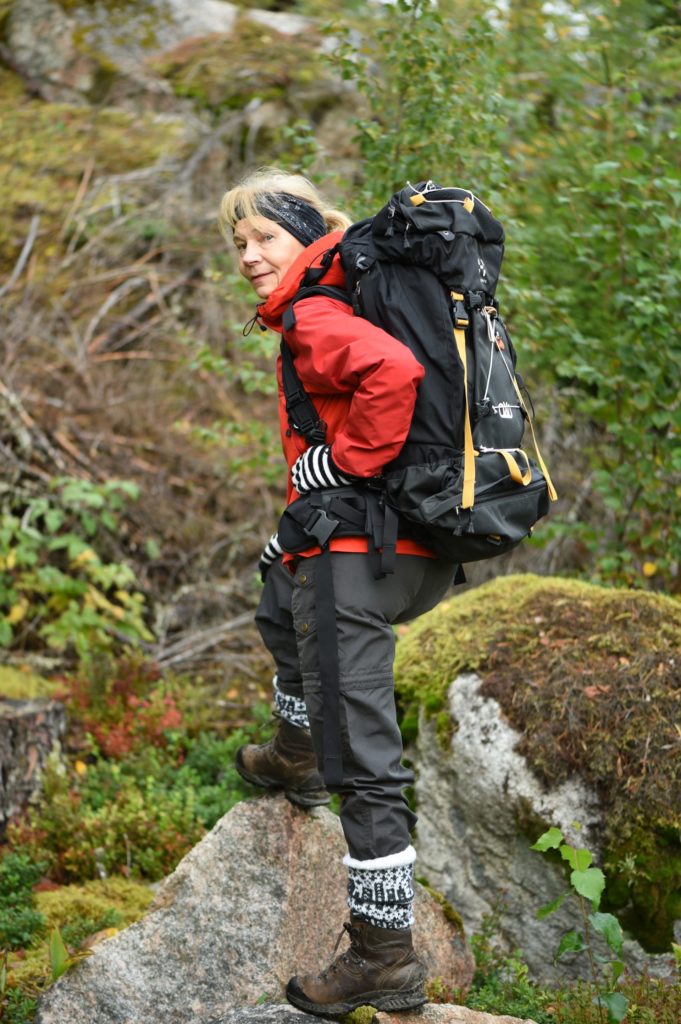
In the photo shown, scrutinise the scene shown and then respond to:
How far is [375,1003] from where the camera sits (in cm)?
294

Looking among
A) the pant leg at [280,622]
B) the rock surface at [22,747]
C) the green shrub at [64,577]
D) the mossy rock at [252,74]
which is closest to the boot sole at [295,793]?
the pant leg at [280,622]

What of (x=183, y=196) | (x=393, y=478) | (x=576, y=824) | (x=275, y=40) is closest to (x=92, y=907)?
(x=576, y=824)

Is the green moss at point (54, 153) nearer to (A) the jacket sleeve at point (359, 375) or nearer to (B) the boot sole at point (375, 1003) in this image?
(A) the jacket sleeve at point (359, 375)

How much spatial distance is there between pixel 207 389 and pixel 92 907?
569cm

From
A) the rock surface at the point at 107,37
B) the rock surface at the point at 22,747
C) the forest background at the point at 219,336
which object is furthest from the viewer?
the rock surface at the point at 107,37

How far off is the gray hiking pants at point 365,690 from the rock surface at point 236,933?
2.60ft

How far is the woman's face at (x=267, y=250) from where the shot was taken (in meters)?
3.23

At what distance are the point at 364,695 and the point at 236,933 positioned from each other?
1.24m

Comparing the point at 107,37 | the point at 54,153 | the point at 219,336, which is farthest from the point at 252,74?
the point at 219,336

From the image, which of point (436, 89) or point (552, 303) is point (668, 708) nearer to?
point (552, 303)

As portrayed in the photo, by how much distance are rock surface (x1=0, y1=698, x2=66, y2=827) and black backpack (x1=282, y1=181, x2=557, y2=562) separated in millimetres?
3131

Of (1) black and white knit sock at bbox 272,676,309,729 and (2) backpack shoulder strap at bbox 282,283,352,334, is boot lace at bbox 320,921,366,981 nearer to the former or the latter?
(1) black and white knit sock at bbox 272,676,309,729

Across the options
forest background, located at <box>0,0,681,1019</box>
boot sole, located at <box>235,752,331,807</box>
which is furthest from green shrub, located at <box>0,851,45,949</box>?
boot sole, located at <box>235,752,331,807</box>

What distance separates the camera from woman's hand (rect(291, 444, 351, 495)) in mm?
2922
